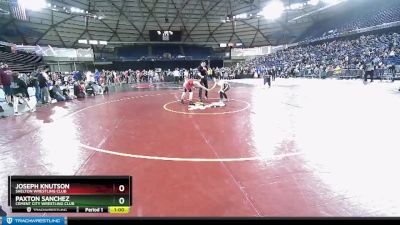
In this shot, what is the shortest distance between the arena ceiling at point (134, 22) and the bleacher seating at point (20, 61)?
13.5 ft

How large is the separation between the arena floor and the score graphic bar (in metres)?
0.64

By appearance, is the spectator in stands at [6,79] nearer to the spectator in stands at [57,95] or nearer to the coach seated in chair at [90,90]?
the spectator in stands at [57,95]

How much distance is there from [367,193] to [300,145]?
6.91ft

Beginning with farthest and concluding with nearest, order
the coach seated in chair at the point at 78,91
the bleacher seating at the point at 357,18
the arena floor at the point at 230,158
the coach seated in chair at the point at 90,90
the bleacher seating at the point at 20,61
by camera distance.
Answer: the bleacher seating at the point at 357,18 → the bleacher seating at the point at 20,61 → the coach seated in chair at the point at 90,90 → the coach seated in chair at the point at 78,91 → the arena floor at the point at 230,158

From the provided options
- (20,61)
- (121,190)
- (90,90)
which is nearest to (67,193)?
(121,190)

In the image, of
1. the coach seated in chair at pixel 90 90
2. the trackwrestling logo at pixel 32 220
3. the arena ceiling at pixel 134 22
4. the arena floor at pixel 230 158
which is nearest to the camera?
the trackwrestling logo at pixel 32 220

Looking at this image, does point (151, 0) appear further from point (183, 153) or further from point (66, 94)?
point (183, 153)

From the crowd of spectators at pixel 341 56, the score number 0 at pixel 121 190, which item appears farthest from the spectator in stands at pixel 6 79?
the crowd of spectators at pixel 341 56

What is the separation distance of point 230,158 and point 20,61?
3334cm

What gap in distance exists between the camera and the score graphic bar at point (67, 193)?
2.32 metres

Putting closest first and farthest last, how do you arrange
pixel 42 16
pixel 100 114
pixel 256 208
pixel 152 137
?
pixel 256 208 → pixel 152 137 → pixel 100 114 → pixel 42 16

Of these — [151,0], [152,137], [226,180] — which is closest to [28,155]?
[152,137]

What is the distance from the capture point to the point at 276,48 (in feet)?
156

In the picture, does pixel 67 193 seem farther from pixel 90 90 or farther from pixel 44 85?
pixel 90 90
